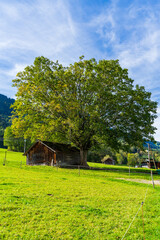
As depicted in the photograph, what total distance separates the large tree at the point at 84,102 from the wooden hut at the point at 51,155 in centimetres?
527

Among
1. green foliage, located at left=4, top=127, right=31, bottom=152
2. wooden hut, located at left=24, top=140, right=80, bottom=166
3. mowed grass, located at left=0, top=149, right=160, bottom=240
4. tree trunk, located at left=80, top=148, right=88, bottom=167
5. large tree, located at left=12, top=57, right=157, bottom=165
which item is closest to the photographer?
mowed grass, located at left=0, top=149, right=160, bottom=240

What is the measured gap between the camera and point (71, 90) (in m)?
34.8

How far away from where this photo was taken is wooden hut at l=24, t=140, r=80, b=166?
38.3 meters

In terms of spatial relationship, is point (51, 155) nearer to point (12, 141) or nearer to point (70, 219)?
point (70, 219)

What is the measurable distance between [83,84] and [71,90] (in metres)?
2.88

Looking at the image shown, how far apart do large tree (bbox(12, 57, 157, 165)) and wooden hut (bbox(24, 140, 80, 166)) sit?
17.3 ft

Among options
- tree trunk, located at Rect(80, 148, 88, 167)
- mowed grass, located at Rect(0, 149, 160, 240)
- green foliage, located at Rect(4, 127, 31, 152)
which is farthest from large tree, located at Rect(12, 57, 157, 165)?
green foliage, located at Rect(4, 127, 31, 152)

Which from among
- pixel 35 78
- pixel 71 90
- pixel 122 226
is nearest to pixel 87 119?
pixel 71 90

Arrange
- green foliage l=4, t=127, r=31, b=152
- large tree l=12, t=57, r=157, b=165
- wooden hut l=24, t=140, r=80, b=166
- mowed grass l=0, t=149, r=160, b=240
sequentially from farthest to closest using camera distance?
green foliage l=4, t=127, r=31, b=152
wooden hut l=24, t=140, r=80, b=166
large tree l=12, t=57, r=157, b=165
mowed grass l=0, t=149, r=160, b=240

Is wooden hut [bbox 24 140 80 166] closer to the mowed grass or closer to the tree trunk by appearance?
the tree trunk

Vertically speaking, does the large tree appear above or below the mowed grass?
above

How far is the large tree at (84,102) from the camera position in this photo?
32906 millimetres

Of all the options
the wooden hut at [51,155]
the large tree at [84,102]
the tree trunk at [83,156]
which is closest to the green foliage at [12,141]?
the wooden hut at [51,155]

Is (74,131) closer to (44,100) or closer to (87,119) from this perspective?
(87,119)
